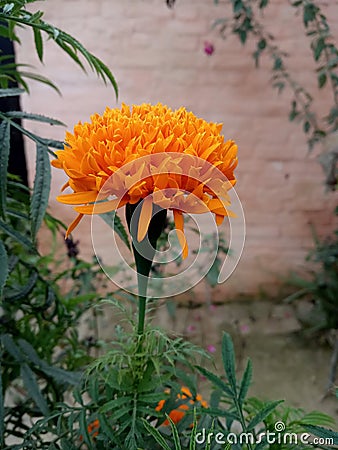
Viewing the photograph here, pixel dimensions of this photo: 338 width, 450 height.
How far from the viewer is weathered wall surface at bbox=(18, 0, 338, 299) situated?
5.85ft

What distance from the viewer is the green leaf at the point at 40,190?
21.6 inches

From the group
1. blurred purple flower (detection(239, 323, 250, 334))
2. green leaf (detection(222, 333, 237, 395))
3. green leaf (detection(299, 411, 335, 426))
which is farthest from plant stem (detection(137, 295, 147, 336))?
blurred purple flower (detection(239, 323, 250, 334))

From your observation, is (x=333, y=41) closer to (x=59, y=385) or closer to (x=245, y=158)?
(x=245, y=158)

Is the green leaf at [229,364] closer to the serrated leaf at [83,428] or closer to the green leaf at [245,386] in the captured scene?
the green leaf at [245,386]

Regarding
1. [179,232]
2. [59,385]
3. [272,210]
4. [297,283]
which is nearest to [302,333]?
[297,283]

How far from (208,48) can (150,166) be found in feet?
5.05

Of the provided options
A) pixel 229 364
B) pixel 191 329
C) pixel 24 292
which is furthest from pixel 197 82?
pixel 229 364

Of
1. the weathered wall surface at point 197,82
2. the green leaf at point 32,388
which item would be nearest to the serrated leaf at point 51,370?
the green leaf at point 32,388

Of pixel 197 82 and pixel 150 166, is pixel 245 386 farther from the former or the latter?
pixel 197 82

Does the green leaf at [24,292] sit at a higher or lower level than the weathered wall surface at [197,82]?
lower

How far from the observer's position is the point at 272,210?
2.04 metres

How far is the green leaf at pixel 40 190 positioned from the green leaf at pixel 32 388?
0.86 ft

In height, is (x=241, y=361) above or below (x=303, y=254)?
below

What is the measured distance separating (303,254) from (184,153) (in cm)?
180
